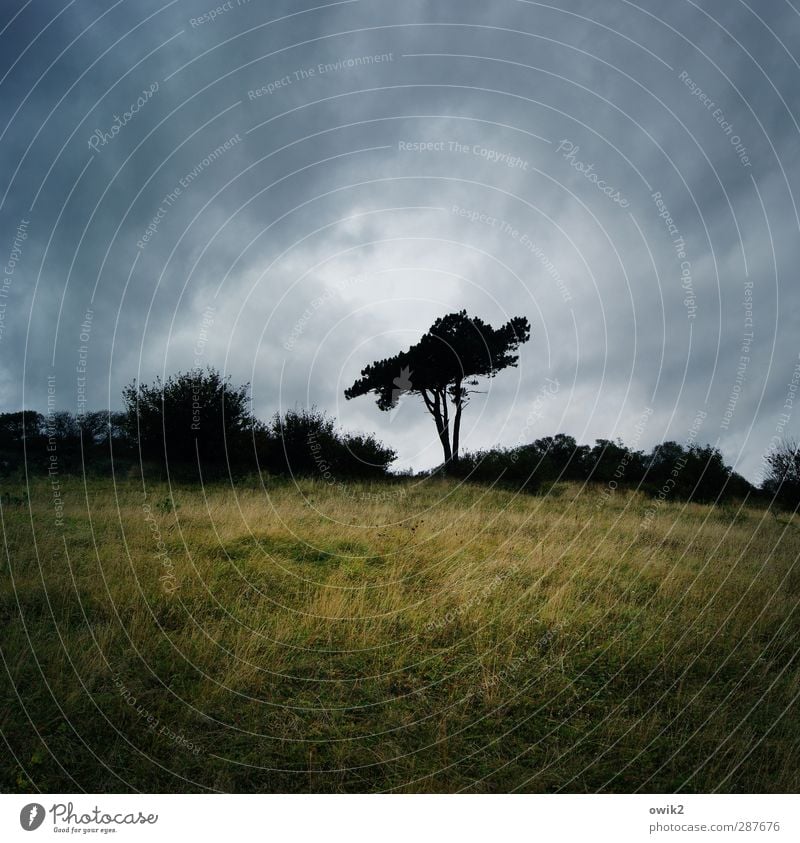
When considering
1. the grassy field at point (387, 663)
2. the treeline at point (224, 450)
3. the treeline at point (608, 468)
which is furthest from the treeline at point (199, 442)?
the grassy field at point (387, 663)

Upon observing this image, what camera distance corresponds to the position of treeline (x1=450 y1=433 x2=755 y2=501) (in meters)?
23.1

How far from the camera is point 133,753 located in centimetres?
430

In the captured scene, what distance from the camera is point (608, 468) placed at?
25.8 metres

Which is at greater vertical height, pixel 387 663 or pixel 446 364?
pixel 446 364

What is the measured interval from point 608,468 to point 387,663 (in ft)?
74.5

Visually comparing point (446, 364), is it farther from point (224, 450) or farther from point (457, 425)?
point (224, 450)

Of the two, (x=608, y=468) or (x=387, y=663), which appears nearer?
(x=387, y=663)

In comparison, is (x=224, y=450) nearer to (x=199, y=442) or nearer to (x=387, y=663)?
(x=199, y=442)

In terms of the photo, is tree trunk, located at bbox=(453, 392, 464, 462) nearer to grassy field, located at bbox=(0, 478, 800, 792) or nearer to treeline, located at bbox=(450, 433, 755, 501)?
treeline, located at bbox=(450, 433, 755, 501)

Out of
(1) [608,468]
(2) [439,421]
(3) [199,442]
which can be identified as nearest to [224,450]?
(3) [199,442]

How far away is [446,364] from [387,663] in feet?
72.6

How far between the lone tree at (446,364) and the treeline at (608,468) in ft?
7.47

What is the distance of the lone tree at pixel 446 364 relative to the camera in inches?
1057

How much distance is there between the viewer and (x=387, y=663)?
570 centimetres
